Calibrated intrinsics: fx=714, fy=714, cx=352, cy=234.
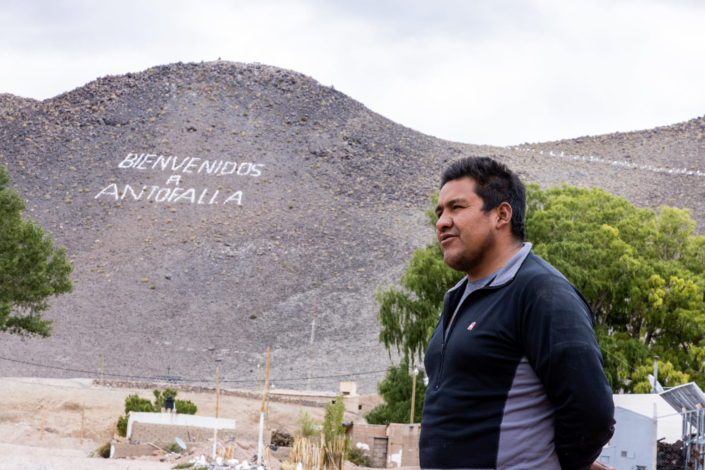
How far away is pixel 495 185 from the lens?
9.31 feet

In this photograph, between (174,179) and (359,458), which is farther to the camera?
(174,179)

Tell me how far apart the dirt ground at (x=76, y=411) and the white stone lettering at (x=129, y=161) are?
33476 millimetres

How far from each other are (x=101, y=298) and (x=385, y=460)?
31004 mm

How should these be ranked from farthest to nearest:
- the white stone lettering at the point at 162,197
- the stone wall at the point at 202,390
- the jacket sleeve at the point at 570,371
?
the white stone lettering at the point at 162,197, the stone wall at the point at 202,390, the jacket sleeve at the point at 570,371

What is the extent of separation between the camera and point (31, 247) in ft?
85.1

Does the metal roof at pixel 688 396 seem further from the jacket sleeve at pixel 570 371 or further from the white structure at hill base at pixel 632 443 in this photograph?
the jacket sleeve at pixel 570 371

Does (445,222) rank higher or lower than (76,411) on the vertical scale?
higher

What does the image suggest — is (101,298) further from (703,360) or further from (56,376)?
(703,360)

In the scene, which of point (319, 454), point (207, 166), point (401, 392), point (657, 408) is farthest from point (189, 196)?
point (657, 408)

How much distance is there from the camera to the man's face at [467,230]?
2.80 metres

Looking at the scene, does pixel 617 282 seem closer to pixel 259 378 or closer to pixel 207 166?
pixel 259 378

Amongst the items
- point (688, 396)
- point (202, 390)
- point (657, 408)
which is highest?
point (688, 396)

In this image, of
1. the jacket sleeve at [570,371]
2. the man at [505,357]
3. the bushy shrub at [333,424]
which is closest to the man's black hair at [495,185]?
the man at [505,357]

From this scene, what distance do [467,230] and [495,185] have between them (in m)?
0.22
